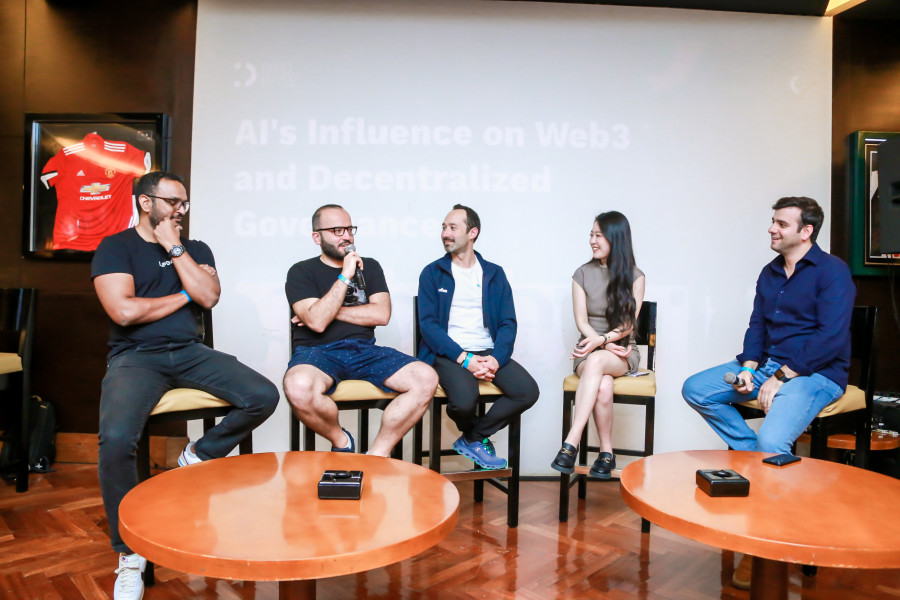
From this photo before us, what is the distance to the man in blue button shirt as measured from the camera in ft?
7.38

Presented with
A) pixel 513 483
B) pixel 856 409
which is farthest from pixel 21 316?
pixel 856 409

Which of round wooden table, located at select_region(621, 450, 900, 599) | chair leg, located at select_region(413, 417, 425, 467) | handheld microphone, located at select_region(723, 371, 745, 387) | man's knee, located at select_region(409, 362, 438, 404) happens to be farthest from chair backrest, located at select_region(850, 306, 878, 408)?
chair leg, located at select_region(413, 417, 425, 467)

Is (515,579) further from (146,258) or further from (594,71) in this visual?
(594,71)

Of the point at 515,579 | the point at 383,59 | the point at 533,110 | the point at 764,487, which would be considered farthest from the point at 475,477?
the point at 383,59

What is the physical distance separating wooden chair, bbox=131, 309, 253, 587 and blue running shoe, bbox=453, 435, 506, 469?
907 millimetres

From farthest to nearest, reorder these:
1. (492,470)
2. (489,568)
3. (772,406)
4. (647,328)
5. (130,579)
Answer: (647,328) → (492,470) → (772,406) → (489,568) → (130,579)

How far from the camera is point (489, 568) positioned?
206 cm

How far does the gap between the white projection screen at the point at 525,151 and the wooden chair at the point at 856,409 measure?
35.0 inches

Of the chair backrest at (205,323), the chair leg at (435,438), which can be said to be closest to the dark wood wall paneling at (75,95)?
the chair backrest at (205,323)

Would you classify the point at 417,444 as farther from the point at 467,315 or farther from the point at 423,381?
the point at 467,315

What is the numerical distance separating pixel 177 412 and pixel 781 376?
2.37m

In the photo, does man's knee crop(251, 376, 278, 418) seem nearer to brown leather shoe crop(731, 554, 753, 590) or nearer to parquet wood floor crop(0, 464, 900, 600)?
parquet wood floor crop(0, 464, 900, 600)

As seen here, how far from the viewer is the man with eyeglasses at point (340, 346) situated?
7.70 ft

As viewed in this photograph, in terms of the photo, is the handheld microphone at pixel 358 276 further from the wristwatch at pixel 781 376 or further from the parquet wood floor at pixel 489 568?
the wristwatch at pixel 781 376
